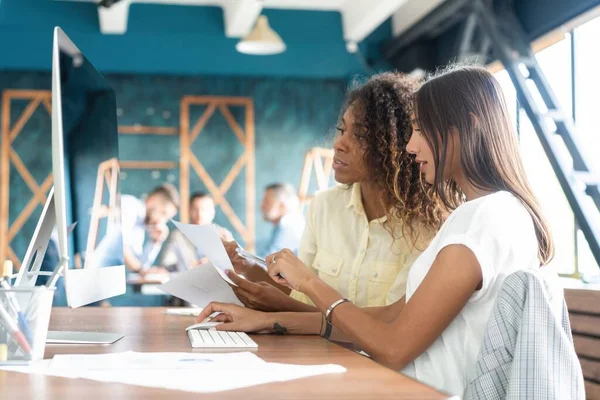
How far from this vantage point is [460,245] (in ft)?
4.61

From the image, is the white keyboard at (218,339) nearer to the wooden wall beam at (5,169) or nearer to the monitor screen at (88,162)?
the monitor screen at (88,162)

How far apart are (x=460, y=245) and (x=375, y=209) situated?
0.87 m

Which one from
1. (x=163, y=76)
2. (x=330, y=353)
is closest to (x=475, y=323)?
(x=330, y=353)

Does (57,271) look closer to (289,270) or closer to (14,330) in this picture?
(14,330)

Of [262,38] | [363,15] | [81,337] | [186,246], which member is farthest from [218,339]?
[363,15]

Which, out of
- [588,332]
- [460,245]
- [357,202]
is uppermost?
[357,202]

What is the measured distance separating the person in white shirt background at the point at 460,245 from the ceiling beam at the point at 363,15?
193 inches

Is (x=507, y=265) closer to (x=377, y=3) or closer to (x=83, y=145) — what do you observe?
(x=83, y=145)

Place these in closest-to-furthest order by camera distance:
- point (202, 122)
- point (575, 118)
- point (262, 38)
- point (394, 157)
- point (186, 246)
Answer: point (394, 157) → point (575, 118) → point (262, 38) → point (186, 246) → point (202, 122)

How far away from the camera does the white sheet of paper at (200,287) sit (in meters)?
1.90

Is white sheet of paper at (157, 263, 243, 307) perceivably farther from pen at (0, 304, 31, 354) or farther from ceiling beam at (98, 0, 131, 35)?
ceiling beam at (98, 0, 131, 35)

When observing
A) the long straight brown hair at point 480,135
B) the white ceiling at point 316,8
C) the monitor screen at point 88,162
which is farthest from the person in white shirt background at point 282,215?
the long straight brown hair at point 480,135

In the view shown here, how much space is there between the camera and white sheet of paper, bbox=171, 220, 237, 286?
1.78 metres

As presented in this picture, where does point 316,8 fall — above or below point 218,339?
above
